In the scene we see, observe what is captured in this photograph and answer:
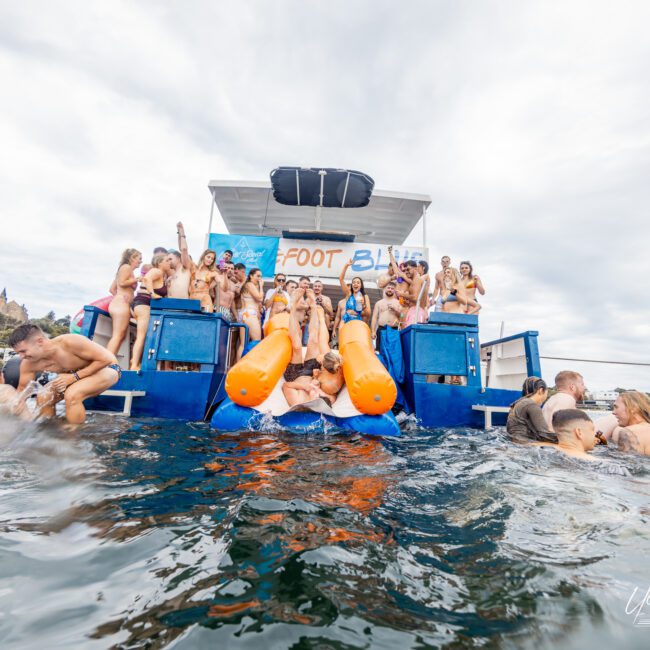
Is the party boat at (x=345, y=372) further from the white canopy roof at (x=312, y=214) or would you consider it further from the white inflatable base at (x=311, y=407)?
the white canopy roof at (x=312, y=214)

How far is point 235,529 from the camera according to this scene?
5.14 ft

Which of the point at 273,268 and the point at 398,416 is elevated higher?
the point at 273,268

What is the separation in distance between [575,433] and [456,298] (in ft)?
10.3

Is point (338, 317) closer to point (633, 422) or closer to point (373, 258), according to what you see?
point (373, 258)

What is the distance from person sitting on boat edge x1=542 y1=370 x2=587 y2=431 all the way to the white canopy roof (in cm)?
589

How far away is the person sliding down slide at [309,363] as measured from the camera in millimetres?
4070

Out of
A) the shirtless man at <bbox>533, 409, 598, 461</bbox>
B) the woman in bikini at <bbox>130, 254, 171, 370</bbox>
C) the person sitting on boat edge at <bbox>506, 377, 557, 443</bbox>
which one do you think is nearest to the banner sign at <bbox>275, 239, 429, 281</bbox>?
the woman in bikini at <bbox>130, 254, 171, 370</bbox>

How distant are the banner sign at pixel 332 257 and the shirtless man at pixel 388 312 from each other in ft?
8.16

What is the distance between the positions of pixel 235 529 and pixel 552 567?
3.79 ft

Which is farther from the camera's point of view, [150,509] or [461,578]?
[150,509]

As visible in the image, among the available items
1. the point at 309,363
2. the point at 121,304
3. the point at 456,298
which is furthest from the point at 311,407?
the point at 456,298

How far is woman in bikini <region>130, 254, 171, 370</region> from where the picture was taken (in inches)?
192

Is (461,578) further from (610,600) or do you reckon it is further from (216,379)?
(216,379)

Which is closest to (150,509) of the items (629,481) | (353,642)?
(353,642)
